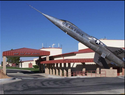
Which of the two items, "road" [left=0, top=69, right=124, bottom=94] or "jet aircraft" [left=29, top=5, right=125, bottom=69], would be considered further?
"road" [left=0, top=69, right=124, bottom=94]

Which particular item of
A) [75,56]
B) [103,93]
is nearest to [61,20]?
[103,93]

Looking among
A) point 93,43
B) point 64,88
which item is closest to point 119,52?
point 93,43

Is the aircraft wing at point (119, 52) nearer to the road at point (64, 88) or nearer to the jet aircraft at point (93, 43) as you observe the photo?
the jet aircraft at point (93, 43)

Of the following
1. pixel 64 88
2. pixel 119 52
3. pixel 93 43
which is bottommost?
pixel 64 88

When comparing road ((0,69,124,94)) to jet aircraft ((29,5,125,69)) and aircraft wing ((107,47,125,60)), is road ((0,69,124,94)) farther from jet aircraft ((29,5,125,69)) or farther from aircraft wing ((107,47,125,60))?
aircraft wing ((107,47,125,60))

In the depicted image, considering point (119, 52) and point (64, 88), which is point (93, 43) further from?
point (64, 88)

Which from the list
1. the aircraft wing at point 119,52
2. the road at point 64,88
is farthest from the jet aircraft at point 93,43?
the road at point 64,88

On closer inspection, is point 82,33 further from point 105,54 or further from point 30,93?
point 30,93

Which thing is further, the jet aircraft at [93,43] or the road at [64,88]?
the road at [64,88]

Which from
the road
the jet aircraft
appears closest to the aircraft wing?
the jet aircraft

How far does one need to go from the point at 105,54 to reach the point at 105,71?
17.2 meters

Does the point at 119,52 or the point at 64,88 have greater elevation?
the point at 119,52

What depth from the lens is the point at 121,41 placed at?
44469mm

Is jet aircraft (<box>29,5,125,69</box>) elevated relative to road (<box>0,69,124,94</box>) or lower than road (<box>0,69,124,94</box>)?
elevated
